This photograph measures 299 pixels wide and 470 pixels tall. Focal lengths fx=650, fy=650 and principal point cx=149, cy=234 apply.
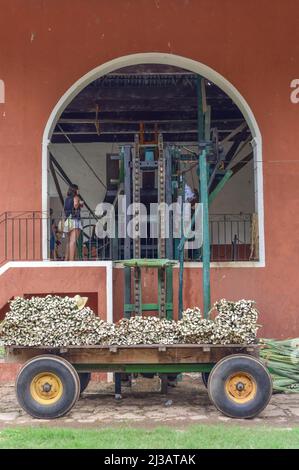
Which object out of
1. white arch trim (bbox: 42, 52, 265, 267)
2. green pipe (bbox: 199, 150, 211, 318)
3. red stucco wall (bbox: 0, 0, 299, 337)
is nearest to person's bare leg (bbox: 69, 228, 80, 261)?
white arch trim (bbox: 42, 52, 265, 267)

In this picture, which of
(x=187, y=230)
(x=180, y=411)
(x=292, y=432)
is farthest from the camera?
(x=187, y=230)

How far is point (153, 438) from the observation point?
6457mm

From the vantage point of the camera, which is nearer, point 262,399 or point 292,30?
point 262,399

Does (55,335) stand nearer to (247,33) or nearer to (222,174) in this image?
(222,174)

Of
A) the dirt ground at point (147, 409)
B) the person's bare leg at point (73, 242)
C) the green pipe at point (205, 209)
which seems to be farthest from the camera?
the person's bare leg at point (73, 242)

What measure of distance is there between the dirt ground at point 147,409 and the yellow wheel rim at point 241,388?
0.26 meters

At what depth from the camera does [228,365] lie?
762cm

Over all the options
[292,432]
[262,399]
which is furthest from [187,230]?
[292,432]

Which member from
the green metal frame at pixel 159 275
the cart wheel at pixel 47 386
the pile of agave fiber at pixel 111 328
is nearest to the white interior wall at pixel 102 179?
the green metal frame at pixel 159 275

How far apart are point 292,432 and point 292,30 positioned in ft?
23.8

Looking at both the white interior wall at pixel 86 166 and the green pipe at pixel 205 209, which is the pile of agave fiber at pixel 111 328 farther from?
the white interior wall at pixel 86 166

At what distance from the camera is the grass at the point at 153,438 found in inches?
242

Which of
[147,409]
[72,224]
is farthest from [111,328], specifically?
[72,224]

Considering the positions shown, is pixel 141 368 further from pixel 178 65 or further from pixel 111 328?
pixel 178 65
